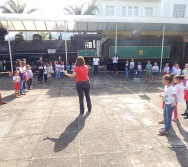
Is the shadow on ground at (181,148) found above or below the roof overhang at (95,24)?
below

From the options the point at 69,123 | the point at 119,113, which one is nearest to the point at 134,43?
the point at 119,113

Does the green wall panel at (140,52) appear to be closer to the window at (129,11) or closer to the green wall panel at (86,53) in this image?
the green wall panel at (86,53)

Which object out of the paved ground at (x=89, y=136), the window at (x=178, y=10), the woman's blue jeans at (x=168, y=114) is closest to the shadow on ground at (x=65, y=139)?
the paved ground at (x=89, y=136)

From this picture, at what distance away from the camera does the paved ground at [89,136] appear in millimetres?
3482

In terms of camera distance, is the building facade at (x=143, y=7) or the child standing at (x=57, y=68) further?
the building facade at (x=143, y=7)

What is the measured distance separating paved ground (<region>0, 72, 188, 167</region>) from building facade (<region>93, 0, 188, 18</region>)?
70.9ft

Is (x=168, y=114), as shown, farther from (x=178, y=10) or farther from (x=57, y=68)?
(x=178, y=10)

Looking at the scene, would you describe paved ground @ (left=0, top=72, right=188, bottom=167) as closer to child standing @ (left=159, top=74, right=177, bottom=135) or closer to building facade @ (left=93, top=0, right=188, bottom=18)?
child standing @ (left=159, top=74, right=177, bottom=135)

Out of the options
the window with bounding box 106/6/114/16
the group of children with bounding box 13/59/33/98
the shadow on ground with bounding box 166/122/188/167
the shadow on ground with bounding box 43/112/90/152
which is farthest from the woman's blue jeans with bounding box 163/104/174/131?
the window with bounding box 106/6/114/16

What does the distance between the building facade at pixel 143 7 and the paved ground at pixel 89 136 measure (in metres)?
21.6

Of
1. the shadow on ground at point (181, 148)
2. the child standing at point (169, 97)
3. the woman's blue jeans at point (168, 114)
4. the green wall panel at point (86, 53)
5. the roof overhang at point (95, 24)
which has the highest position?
the roof overhang at point (95, 24)

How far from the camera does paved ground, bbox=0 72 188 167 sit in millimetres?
3482

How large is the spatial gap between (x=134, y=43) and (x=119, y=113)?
12.4 metres

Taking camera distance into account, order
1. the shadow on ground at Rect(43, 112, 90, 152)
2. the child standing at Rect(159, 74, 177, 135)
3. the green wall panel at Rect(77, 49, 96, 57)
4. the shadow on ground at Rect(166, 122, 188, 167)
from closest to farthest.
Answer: the shadow on ground at Rect(166, 122, 188, 167) < the shadow on ground at Rect(43, 112, 90, 152) < the child standing at Rect(159, 74, 177, 135) < the green wall panel at Rect(77, 49, 96, 57)
